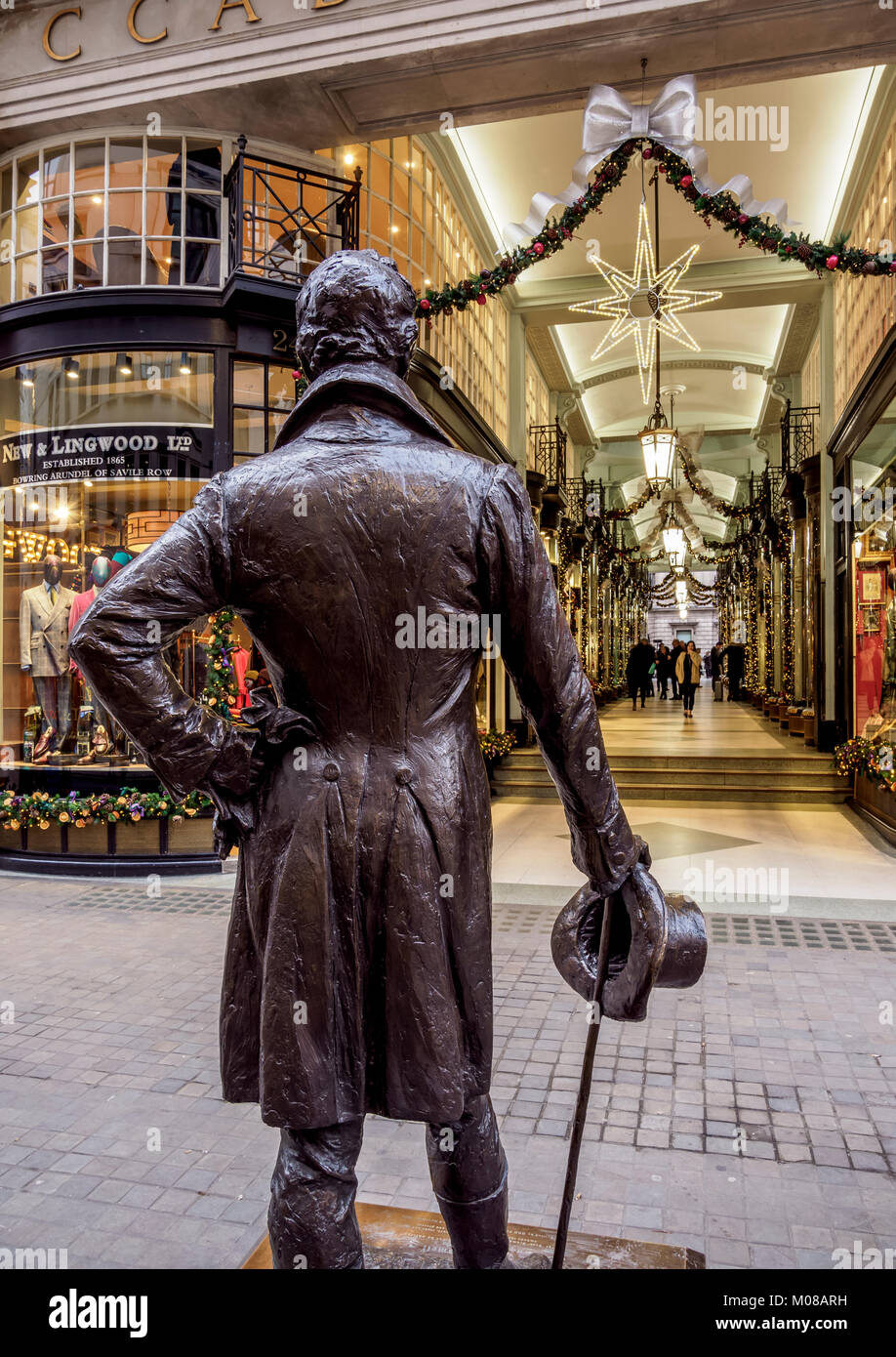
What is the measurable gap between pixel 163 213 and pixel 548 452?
10.1m

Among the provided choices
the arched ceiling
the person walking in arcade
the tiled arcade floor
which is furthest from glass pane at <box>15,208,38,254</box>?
the person walking in arcade

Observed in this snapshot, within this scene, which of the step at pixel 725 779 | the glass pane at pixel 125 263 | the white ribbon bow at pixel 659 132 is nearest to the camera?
the white ribbon bow at pixel 659 132

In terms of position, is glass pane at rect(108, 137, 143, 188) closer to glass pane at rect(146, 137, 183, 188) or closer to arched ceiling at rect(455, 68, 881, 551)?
glass pane at rect(146, 137, 183, 188)

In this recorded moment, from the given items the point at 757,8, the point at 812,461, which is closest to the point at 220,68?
the point at 757,8

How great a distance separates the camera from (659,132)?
573 centimetres

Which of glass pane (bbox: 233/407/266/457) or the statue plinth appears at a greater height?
glass pane (bbox: 233/407/266/457)

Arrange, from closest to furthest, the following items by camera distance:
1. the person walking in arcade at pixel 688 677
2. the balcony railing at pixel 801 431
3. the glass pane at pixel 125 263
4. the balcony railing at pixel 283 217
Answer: the balcony railing at pixel 283 217 < the glass pane at pixel 125 263 < the balcony railing at pixel 801 431 < the person walking in arcade at pixel 688 677

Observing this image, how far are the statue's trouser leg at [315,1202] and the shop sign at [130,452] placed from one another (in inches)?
271

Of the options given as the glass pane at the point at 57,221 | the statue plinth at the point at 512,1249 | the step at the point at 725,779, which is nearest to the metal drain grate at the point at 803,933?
the statue plinth at the point at 512,1249

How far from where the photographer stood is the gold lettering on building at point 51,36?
7.40 m

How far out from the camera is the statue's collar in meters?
1.66

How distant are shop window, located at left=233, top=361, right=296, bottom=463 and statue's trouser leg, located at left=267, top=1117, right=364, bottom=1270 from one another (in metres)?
Result: 6.86

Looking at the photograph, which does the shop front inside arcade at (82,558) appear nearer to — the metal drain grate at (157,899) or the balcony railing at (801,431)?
the metal drain grate at (157,899)

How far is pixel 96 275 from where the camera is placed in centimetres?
767
